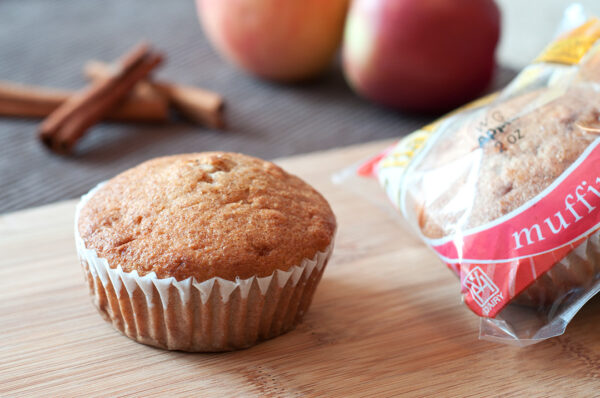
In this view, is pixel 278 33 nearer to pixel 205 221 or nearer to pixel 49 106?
pixel 49 106

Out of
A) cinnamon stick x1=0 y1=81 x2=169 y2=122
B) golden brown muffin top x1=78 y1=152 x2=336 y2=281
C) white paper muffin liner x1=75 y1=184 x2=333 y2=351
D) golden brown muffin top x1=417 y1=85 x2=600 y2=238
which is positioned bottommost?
cinnamon stick x1=0 y1=81 x2=169 y2=122

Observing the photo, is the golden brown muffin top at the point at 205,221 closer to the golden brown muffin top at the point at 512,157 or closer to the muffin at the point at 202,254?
the muffin at the point at 202,254

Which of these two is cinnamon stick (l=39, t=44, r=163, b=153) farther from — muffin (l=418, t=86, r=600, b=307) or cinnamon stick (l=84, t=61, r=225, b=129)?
muffin (l=418, t=86, r=600, b=307)

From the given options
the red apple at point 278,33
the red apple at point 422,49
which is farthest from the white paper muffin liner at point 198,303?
the red apple at point 278,33

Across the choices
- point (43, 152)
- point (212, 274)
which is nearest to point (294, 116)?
point (43, 152)

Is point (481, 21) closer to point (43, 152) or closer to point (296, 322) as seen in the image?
point (296, 322)

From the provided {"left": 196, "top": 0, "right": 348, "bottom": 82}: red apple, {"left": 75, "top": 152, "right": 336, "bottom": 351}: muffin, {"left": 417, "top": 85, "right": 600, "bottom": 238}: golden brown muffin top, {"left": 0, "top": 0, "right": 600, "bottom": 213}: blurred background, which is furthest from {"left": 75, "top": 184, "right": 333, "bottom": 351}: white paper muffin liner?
{"left": 196, "top": 0, "right": 348, "bottom": 82}: red apple
